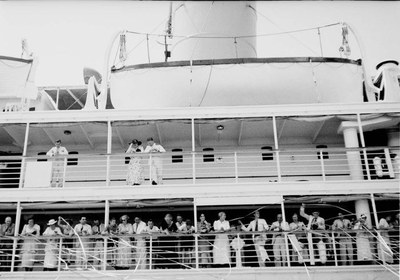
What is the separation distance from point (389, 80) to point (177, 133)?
639cm

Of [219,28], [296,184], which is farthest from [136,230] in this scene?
[219,28]

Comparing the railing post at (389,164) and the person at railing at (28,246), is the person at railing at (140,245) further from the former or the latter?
the railing post at (389,164)

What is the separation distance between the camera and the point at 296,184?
37.8 feet

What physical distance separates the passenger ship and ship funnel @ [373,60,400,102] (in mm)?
41

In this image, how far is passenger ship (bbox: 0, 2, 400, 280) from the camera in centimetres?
1162

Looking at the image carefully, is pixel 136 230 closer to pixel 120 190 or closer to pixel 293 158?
pixel 120 190

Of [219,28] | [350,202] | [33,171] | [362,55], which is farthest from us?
[219,28]

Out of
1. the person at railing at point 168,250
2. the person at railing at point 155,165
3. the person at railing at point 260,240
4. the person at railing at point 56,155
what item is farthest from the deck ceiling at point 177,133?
the person at railing at point 260,240

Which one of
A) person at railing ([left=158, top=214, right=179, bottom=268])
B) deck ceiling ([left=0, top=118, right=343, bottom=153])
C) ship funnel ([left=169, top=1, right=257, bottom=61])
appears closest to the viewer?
person at railing ([left=158, top=214, right=179, bottom=268])

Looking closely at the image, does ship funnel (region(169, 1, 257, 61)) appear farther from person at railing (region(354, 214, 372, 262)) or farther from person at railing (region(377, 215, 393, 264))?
person at railing (region(377, 215, 393, 264))

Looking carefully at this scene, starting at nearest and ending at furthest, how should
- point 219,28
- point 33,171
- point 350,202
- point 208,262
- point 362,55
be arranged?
point 208,262, point 33,171, point 350,202, point 362,55, point 219,28

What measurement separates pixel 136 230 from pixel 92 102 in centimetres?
432

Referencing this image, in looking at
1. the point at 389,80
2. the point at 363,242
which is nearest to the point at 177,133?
the point at 363,242

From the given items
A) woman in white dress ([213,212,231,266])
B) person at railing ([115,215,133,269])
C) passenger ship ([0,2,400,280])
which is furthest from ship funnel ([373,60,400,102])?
person at railing ([115,215,133,269])
